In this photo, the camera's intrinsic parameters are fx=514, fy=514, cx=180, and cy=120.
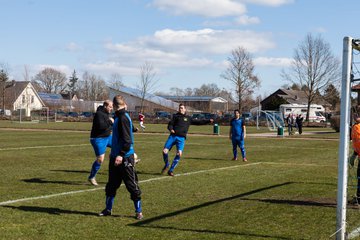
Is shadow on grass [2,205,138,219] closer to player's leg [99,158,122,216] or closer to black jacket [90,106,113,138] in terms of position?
player's leg [99,158,122,216]

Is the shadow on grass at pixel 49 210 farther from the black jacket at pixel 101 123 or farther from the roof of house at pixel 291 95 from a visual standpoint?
the roof of house at pixel 291 95

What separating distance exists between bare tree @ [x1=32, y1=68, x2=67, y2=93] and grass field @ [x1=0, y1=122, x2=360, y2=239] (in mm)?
123103

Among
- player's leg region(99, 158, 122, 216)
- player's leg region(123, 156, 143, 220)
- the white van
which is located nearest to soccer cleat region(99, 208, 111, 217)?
player's leg region(99, 158, 122, 216)

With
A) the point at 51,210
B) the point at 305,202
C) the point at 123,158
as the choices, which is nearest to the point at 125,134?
the point at 123,158

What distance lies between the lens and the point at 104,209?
8.44 meters

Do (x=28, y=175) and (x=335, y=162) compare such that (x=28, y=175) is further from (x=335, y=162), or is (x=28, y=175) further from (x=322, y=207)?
(x=335, y=162)

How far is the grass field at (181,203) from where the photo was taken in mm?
7207

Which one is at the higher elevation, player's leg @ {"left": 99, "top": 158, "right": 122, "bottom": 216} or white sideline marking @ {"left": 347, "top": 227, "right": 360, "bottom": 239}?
player's leg @ {"left": 99, "top": 158, "right": 122, "bottom": 216}

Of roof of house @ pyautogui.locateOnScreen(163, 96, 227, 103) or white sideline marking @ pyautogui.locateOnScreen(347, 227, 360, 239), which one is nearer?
white sideline marking @ pyautogui.locateOnScreen(347, 227, 360, 239)

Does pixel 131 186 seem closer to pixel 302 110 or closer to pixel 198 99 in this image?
pixel 302 110

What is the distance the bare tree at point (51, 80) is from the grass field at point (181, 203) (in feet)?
404

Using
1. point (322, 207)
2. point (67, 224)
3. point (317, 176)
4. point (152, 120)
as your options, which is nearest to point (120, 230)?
point (67, 224)

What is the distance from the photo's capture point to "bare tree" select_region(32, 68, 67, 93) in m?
135

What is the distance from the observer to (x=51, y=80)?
137875 mm
